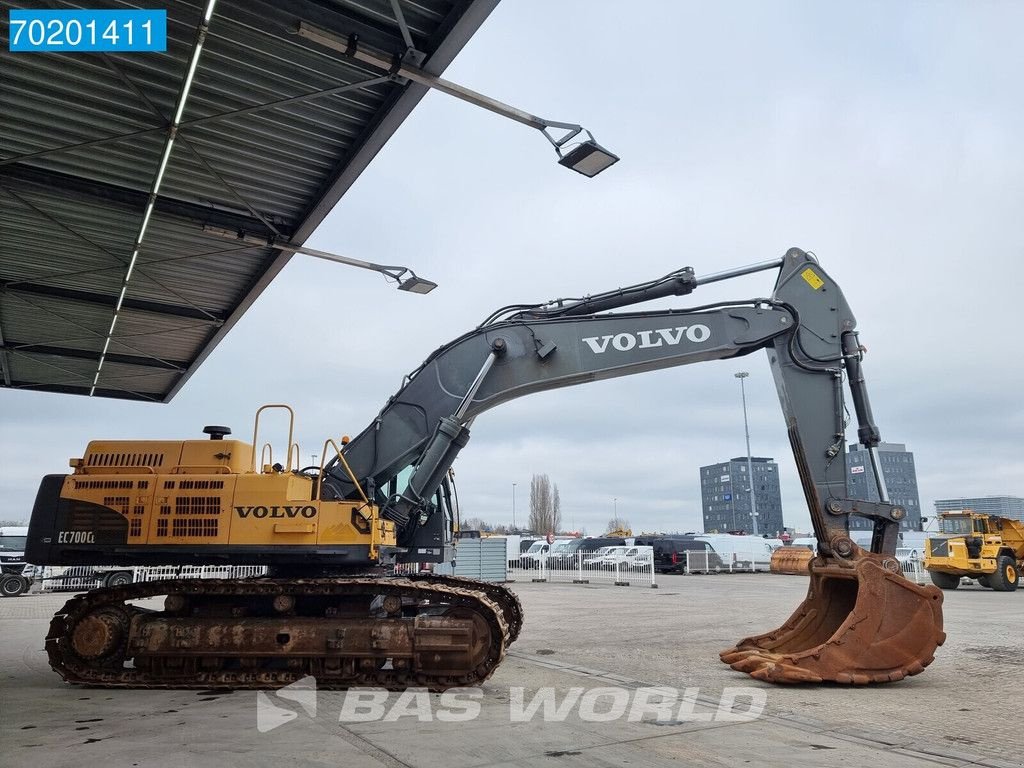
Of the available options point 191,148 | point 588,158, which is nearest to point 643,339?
point 588,158

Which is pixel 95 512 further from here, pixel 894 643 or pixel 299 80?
pixel 894 643

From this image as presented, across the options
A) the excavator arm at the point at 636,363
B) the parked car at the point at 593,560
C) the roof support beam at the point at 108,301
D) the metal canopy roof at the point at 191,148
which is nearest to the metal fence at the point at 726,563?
the parked car at the point at 593,560

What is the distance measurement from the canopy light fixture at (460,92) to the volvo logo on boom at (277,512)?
4.79 meters

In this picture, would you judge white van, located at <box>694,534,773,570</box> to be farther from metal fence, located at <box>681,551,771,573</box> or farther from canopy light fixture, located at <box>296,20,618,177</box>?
canopy light fixture, located at <box>296,20,618,177</box>

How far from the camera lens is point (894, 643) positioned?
7754 mm

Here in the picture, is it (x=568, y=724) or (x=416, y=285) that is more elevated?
(x=416, y=285)

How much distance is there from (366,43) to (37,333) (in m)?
11.9

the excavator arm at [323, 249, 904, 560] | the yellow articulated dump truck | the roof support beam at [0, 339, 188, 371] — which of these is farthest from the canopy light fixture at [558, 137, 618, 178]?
the yellow articulated dump truck

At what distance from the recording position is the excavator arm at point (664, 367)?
8.64 metres

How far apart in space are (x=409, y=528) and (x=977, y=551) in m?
21.4

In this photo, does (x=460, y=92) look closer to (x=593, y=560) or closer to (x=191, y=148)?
(x=191, y=148)

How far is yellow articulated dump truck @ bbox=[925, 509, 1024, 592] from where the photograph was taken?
2259 centimetres

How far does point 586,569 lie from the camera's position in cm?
3055

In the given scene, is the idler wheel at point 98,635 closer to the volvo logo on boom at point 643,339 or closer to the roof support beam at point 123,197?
the roof support beam at point 123,197
